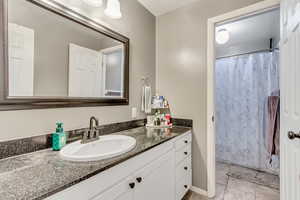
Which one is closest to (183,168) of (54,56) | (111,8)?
(54,56)

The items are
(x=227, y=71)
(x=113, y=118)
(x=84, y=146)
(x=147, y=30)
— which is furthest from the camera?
(x=227, y=71)

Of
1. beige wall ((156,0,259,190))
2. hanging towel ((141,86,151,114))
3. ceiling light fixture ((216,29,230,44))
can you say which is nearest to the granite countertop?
hanging towel ((141,86,151,114))

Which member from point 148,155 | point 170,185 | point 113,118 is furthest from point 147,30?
point 170,185

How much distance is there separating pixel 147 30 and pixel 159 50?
12.1 inches

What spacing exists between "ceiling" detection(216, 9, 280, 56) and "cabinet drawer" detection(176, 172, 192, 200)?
1923 mm

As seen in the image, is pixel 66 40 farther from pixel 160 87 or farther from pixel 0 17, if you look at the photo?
pixel 160 87

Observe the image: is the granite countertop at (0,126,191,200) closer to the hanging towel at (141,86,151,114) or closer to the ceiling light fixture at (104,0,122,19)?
the hanging towel at (141,86,151,114)

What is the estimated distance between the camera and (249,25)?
2080 mm

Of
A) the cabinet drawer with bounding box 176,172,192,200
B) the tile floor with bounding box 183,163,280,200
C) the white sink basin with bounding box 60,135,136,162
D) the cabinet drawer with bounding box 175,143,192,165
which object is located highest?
the white sink basin with bounding box 60,135,136,162

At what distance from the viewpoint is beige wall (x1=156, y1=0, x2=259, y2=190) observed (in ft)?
5.54

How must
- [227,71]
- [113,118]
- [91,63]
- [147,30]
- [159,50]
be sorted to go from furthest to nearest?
[227,71] < [159,50] < [147,30] < [113,118] < [91,63]

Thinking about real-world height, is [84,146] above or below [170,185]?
above

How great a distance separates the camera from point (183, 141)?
1.55m

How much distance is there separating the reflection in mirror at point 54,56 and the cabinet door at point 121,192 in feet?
2.39
